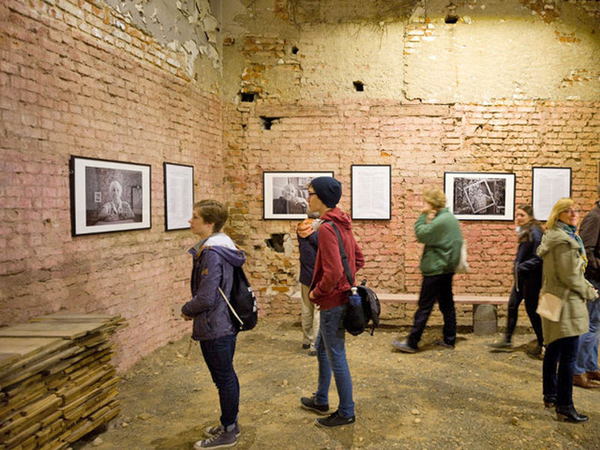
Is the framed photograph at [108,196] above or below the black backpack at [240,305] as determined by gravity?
above

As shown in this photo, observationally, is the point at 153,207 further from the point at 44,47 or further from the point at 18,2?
the point at 18,2

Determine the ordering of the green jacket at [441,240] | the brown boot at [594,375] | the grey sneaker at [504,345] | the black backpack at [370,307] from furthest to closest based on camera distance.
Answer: the grey sneaker at [504,345]
the green jacket at [441,240]
the brown boot at [594,375]
the black backpack at [370,307]

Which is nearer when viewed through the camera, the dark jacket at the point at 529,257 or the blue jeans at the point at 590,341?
the blue jeans at the point at 590,341

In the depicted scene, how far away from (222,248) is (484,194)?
507 cm

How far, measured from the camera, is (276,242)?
23.5 ft

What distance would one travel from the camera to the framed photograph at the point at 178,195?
564 centimetres

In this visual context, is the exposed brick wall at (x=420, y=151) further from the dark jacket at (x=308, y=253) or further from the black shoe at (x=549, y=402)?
the black shoe at (x=549, y=402)

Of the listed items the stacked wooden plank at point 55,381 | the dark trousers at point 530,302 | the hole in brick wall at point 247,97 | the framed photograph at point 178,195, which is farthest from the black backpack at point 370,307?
the hole in brick wall at point 247,97

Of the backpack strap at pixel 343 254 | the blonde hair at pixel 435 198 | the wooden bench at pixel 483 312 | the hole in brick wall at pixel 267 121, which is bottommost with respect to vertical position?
the wooden bench at pixel 483 312

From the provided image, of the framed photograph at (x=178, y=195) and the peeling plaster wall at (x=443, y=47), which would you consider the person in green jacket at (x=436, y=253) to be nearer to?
the peeling plaster wall at (x=443, y=47)

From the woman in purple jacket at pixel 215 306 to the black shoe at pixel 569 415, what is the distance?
2.60 meters

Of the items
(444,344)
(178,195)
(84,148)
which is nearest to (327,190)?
(84,148)

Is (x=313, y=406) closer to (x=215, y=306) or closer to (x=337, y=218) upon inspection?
(x=215, y=306)

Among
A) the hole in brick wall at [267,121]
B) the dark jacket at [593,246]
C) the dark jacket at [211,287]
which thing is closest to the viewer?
the dark jacket at [211,287]
